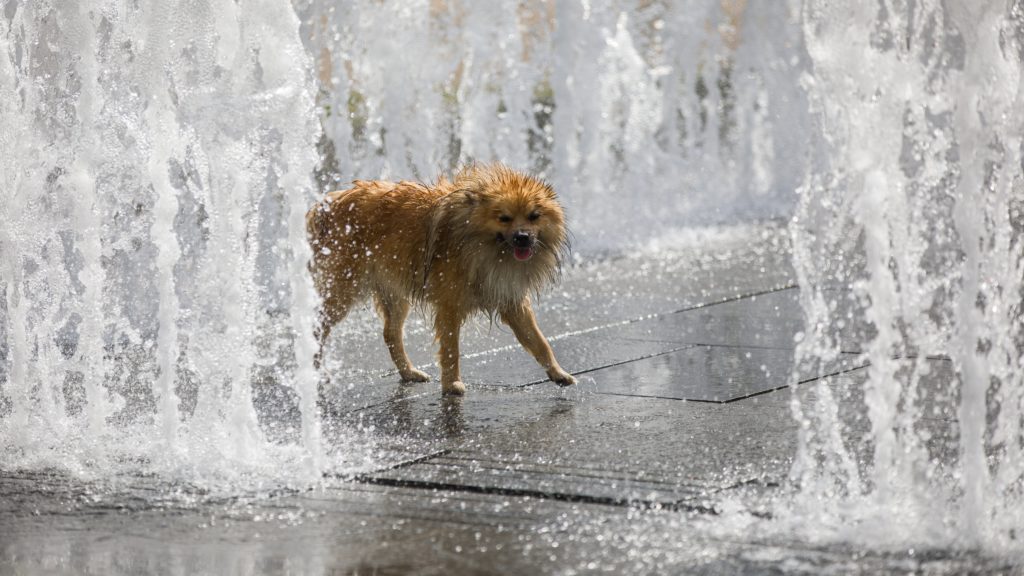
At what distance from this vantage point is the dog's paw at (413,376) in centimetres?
670

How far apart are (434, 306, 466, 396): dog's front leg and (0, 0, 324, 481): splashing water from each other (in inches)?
25.6

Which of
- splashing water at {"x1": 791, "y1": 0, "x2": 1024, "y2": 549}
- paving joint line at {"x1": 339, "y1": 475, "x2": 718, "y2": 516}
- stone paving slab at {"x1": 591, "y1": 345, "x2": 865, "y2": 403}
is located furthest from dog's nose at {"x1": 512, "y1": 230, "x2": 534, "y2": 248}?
paving joint line at {"x1": 339, "y1": 475, "x2": 718, "y2": 516}

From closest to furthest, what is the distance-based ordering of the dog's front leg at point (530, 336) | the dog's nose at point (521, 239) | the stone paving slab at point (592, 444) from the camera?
the stone paving slab at point (592, 444)
the dog's nose at point (521, 239)
the dog's front leg at point (530, 336)

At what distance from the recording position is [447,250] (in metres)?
6.24

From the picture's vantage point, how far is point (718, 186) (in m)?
16.7

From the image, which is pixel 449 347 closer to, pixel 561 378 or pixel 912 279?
pixel 561 378

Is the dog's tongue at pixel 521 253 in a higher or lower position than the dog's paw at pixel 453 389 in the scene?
higher

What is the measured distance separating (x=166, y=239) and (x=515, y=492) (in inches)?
71.8

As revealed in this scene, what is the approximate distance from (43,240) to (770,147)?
45.3ft

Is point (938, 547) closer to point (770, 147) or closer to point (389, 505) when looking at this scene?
point (389, 505)

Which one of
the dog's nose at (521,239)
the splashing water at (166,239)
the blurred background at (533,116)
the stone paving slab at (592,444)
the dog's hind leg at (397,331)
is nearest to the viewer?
the stone paving slab at (592,444)

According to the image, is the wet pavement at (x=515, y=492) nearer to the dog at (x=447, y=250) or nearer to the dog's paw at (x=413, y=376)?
the dog's paw at (x=413, y=376)

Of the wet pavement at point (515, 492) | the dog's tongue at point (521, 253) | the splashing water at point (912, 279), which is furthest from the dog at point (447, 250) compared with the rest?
the splashing water at point (912, 279)

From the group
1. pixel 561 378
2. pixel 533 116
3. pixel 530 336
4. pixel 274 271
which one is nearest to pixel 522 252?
pixel 530 336
